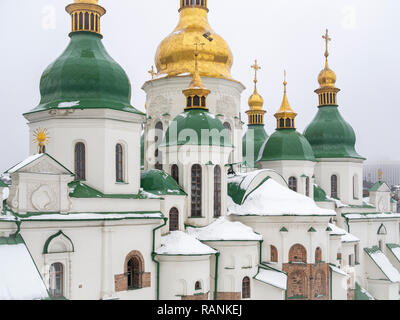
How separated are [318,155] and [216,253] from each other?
14.6 metres

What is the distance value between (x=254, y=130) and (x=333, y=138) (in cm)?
602

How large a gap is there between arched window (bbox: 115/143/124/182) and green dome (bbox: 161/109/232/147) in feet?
12.9

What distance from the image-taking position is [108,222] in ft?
58.5

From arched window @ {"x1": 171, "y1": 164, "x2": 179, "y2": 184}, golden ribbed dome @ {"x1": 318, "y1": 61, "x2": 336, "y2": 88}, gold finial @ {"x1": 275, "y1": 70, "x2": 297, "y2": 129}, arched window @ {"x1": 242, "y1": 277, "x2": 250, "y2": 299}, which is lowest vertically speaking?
arched window @ {"x1": 242, "y1": 277, "x2": 250, "y2": 299}

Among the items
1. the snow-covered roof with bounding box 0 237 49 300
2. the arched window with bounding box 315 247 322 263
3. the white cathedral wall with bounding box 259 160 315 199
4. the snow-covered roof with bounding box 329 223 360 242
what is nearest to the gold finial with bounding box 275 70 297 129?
the white cathedral wall with bounding box 259 160 315 199

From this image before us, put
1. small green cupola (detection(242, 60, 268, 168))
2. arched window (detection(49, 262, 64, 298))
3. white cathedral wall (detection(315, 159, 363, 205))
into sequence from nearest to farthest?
arched window (detection(49, 262, 64, 298))
white cathedral wall (detection(315, 159, 363, 205))
small green cupola (detection(242, 60, 268, 168))

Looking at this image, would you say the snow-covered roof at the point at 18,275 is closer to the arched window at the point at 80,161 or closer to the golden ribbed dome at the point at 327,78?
the arched window at the point at 80,161

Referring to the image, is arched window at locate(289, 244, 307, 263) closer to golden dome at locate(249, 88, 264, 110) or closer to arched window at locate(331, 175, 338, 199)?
arched window at locate(331, 175, 338, 199)

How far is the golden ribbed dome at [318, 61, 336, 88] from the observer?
34781 mm

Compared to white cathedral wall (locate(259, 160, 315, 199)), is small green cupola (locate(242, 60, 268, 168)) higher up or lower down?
higher up

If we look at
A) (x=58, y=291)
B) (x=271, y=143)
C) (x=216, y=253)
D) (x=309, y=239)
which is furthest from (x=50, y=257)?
(x=271, y=143)

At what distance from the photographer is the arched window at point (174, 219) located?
21609mm

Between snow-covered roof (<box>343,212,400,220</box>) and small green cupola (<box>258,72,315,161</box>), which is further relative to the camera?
snow-covered roof (<box>343,212,400,220</box>)

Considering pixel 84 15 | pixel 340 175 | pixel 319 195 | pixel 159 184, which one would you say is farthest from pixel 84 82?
pixel 340 175
